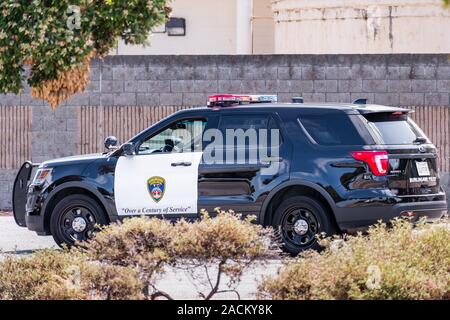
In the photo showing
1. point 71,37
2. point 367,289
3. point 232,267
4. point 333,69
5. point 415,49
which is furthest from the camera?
point 415,49

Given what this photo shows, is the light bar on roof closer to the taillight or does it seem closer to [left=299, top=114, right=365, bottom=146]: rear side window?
[left=299, top=114, right=365, bottom=146]: rear side window

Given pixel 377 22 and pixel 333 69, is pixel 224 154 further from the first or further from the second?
pixel 377 22

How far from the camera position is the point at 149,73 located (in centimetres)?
2302

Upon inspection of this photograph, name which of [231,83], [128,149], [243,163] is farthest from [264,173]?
[231,83]

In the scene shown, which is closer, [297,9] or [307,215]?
[307,215]

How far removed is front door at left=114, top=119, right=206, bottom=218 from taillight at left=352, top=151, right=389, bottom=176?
6.60ft

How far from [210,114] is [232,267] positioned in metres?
6.03

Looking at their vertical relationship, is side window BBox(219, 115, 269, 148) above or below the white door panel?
above

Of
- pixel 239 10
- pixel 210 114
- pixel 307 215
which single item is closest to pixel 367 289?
pixel 307 215

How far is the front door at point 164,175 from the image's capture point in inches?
586

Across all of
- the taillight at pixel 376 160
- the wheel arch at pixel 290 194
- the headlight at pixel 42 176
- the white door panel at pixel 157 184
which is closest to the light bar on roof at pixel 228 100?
the white door panel at pixel 157 184

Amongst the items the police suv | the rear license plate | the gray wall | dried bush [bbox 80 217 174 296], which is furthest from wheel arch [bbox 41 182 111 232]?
the gray wall

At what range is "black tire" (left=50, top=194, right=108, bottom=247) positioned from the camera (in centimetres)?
1532

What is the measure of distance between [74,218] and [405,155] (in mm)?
4154
